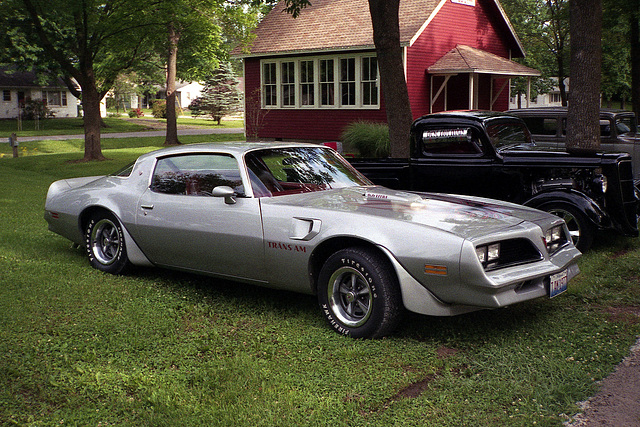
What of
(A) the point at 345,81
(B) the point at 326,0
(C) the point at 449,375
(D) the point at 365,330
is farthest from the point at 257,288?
(B) the point at 326,0

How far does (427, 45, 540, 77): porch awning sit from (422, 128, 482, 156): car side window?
13.8 m

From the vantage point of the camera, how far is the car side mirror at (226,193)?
5594mm

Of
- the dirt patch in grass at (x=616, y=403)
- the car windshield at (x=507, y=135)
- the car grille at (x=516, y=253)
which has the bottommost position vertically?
the dirt patch in grass at (x=616, y=403)

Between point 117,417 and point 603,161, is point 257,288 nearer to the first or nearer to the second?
point 117,417

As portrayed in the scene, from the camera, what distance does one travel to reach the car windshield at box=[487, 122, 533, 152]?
862 cm

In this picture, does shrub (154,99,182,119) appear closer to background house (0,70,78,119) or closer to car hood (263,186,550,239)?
background house (0,70,78,119)

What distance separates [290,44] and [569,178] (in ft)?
60.4

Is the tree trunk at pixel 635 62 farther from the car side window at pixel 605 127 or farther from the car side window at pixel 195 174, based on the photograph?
the car side window at pixel 195 174

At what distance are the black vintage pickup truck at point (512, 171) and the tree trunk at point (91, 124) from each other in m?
16.1

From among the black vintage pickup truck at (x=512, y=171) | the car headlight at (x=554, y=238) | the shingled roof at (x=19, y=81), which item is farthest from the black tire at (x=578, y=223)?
the shingled roof at (x=19, y=81)

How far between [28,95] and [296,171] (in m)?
60.2

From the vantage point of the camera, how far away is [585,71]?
1058 centimetres

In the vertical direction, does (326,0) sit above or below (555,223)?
above

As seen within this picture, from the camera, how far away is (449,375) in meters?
4.34
